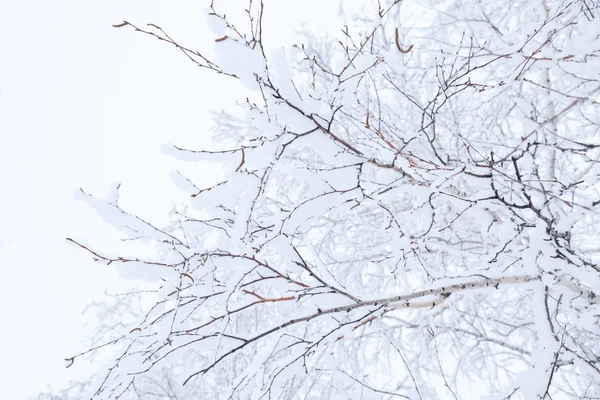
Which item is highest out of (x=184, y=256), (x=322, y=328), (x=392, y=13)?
(x=392, y=13)

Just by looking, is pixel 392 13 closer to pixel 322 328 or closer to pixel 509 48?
pixel 509 48

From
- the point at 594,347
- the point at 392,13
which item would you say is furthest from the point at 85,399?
the point at 392,13

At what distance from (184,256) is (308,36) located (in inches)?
140

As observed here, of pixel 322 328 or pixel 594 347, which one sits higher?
pixel 322 328

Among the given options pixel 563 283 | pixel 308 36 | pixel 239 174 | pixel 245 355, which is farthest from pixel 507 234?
pixel 245 355

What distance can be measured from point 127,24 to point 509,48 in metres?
1.82

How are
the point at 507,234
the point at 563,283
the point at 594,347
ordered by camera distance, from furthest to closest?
the point at 594,347 → the point at 563,283 → the point at 507,234

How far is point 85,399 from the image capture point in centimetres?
115

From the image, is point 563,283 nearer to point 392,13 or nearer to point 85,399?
point 85,399

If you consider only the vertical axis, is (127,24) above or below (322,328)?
below

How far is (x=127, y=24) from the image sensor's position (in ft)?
3.53

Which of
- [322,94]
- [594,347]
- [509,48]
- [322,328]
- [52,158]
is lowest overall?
[594,347]

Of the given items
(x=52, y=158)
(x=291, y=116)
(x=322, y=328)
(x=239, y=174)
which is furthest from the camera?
(x=52, y=158)

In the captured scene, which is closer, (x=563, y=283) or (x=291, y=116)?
(x=291, y=116)
